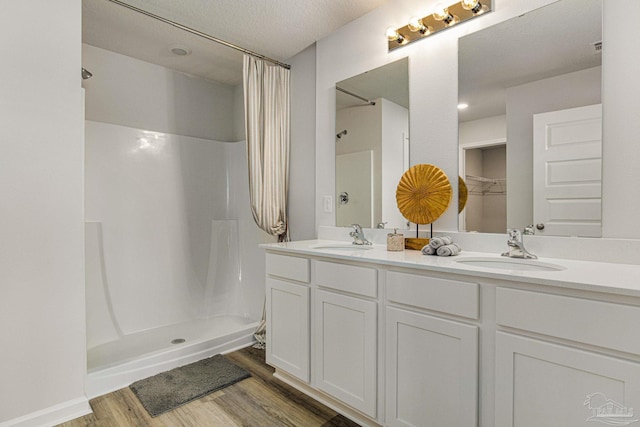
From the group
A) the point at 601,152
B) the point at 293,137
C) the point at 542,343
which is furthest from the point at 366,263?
the point at 293,137

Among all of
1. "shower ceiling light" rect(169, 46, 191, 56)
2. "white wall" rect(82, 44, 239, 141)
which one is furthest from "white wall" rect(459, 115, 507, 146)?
"white wall" rect(82, 44, 239, 141)

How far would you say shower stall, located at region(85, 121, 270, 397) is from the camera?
97.7 inches

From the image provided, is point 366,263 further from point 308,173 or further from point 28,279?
point 28,279

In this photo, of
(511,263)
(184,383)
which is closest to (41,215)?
(184,383)

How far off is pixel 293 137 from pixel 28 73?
5.47 feet

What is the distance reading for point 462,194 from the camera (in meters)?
1.76

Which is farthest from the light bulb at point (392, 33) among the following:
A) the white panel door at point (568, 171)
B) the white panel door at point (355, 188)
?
the white panel door at point (568, 171)

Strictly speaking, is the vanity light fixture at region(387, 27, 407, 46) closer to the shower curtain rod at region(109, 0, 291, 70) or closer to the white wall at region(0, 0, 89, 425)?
the shower curtain rod at region(109, 0, 291, 70)

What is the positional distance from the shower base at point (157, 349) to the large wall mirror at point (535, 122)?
194cm

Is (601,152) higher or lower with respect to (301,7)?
lower

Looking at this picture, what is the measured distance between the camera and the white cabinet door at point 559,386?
0.92 meters

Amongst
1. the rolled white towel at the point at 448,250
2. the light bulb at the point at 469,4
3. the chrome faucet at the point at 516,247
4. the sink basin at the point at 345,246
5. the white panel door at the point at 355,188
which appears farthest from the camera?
the white panel door at the point at 355,188

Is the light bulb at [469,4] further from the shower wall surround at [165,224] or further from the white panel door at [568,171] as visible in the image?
the shower wall surround at [165,224]

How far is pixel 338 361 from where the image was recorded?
65.7 inches
